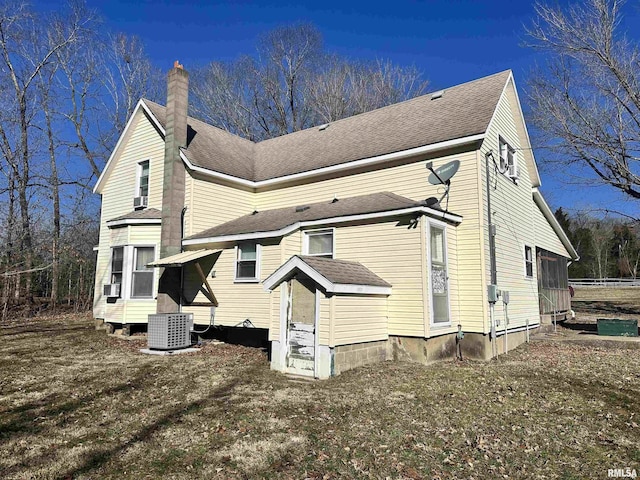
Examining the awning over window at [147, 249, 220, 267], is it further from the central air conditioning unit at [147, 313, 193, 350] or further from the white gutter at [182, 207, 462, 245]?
the central air conditioning unit at [147, 313, 193, 350]

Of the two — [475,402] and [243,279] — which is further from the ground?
[243,279]

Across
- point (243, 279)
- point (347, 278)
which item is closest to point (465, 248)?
point (347, 278)

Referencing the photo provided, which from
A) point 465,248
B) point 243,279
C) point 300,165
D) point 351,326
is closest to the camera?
point 351,326

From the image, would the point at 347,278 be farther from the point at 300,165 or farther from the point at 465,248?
the point at 300,165

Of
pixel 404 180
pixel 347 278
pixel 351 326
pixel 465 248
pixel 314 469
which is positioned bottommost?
pixel 314 469

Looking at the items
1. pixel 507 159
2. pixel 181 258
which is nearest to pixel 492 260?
pixel 507 159

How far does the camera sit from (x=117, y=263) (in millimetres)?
14398

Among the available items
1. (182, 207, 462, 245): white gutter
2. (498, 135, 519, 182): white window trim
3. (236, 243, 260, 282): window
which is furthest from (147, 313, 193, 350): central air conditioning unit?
(498, 135, 519, 182): white window trim

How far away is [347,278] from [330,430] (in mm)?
3870

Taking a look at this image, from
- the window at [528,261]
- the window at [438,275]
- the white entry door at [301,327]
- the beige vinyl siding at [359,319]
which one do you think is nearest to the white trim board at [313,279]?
the beige vinyl siding at [359,319]

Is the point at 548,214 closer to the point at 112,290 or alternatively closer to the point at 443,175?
the point at 443,175

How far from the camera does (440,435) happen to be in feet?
17.6

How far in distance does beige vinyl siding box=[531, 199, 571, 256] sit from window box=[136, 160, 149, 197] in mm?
14266

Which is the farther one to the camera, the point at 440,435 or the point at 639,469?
the point at 440,435
